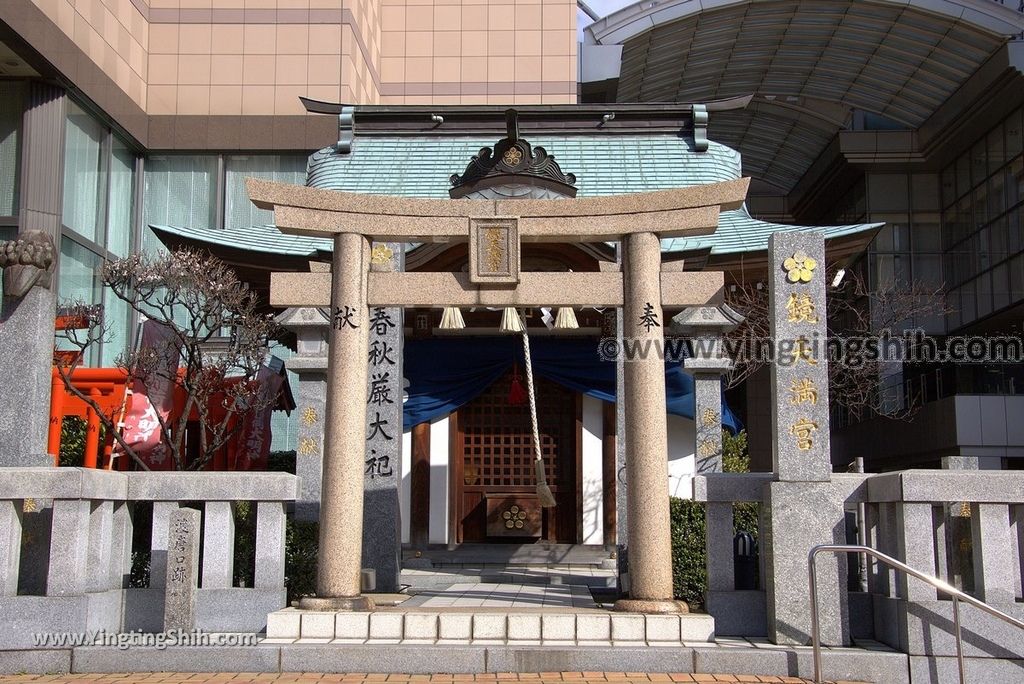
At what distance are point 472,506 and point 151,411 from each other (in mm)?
5515

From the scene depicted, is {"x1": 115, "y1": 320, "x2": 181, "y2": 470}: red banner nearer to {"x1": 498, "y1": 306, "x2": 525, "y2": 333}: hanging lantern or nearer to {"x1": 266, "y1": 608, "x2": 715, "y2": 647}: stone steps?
{"x1": 498, "y1": 306, "x2": 525, "y2": 333}: hanging lantern

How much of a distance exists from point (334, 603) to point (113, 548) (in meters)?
2.34

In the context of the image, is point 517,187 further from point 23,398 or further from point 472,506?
point 23,398

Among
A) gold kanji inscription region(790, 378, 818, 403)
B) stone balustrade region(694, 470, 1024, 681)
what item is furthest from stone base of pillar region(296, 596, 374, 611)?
gold kanji inscription region(790, 378, 818, 403)

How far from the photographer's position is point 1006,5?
2527cm

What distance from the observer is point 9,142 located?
21.3m

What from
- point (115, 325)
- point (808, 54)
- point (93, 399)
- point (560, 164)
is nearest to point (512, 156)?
point (560, 164)

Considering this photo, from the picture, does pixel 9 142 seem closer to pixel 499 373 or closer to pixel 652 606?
pixel 499 373

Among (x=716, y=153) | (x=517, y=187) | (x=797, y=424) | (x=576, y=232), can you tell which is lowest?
(x=797, y=424)

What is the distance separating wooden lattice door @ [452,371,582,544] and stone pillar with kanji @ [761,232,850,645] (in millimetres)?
7463

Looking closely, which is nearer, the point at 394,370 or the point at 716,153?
the point at 394,370

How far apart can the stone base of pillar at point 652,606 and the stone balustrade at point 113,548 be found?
136 inches

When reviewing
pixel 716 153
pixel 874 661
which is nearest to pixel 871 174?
pixel 716 153

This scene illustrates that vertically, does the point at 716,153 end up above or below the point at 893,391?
above
